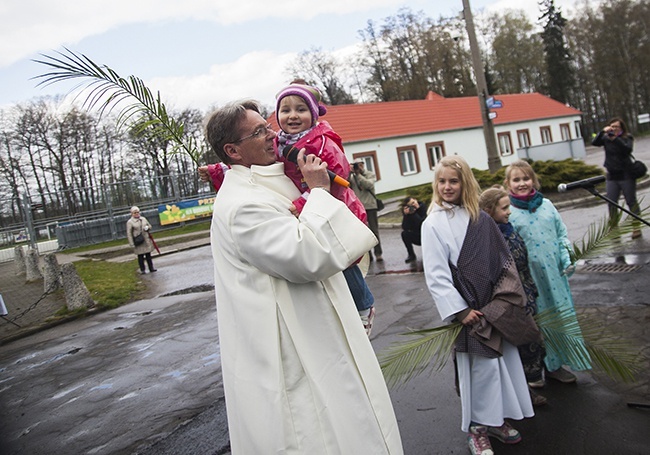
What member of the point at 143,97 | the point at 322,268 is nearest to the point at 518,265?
the point at 322,268

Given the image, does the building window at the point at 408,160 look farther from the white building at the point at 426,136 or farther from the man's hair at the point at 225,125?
the man's hair at the point at 225,125

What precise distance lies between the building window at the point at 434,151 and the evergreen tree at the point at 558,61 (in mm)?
31050

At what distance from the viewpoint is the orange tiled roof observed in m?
33.1

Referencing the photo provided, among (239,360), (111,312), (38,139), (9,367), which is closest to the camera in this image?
(239,360)

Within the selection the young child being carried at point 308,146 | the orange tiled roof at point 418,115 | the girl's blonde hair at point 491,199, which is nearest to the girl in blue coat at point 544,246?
the girl's blonde hair at point 491,199

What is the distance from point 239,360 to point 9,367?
666cm

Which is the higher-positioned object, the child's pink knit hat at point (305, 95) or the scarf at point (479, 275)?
the child's pink knit hat at point (305, 95)

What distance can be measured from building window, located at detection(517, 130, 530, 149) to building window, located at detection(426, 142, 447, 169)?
8859 millimetres

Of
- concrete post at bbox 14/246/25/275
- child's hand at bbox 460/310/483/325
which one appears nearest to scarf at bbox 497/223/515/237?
child's hand at bbox 460/310/483/325

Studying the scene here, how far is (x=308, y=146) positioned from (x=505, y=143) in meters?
41.1

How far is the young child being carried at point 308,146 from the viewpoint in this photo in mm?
2305

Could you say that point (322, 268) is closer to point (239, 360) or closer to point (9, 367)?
point (239, 360)

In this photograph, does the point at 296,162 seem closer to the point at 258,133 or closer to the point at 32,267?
the point at 258,133

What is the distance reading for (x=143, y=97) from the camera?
315 centimetres
